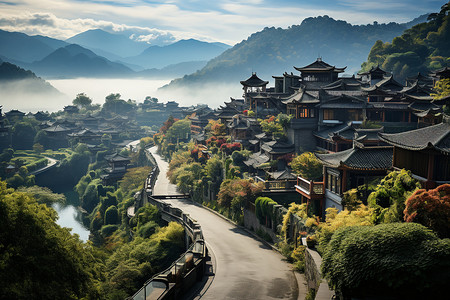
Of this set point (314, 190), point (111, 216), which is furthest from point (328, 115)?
point (111, 216)

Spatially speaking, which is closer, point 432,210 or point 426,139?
point 432,210

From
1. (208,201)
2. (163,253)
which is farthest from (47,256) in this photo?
(208,201)

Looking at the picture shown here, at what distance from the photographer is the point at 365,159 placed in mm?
29297

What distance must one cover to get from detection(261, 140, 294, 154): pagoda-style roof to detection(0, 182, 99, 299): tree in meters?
35.3

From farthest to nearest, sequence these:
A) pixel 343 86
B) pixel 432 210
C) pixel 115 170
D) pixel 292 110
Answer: pixel 115 170 < pixel 343 86 < pixel 292 110 < pixel 432 210

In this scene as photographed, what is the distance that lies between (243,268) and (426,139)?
14.1 meters

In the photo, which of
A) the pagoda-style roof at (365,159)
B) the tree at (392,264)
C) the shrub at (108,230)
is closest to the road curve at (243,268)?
the pagoda-style roof at (365,159)

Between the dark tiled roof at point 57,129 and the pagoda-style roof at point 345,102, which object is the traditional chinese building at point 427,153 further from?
the dark tiled roof at point 57,129

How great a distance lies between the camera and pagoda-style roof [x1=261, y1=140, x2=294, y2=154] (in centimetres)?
5234

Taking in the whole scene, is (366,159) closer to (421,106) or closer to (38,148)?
(421,106)

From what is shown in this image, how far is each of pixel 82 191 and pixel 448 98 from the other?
8217 centimetres

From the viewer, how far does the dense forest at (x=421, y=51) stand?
93.7 metres

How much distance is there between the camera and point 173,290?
21812mm

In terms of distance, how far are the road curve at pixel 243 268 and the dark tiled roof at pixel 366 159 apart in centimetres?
803
